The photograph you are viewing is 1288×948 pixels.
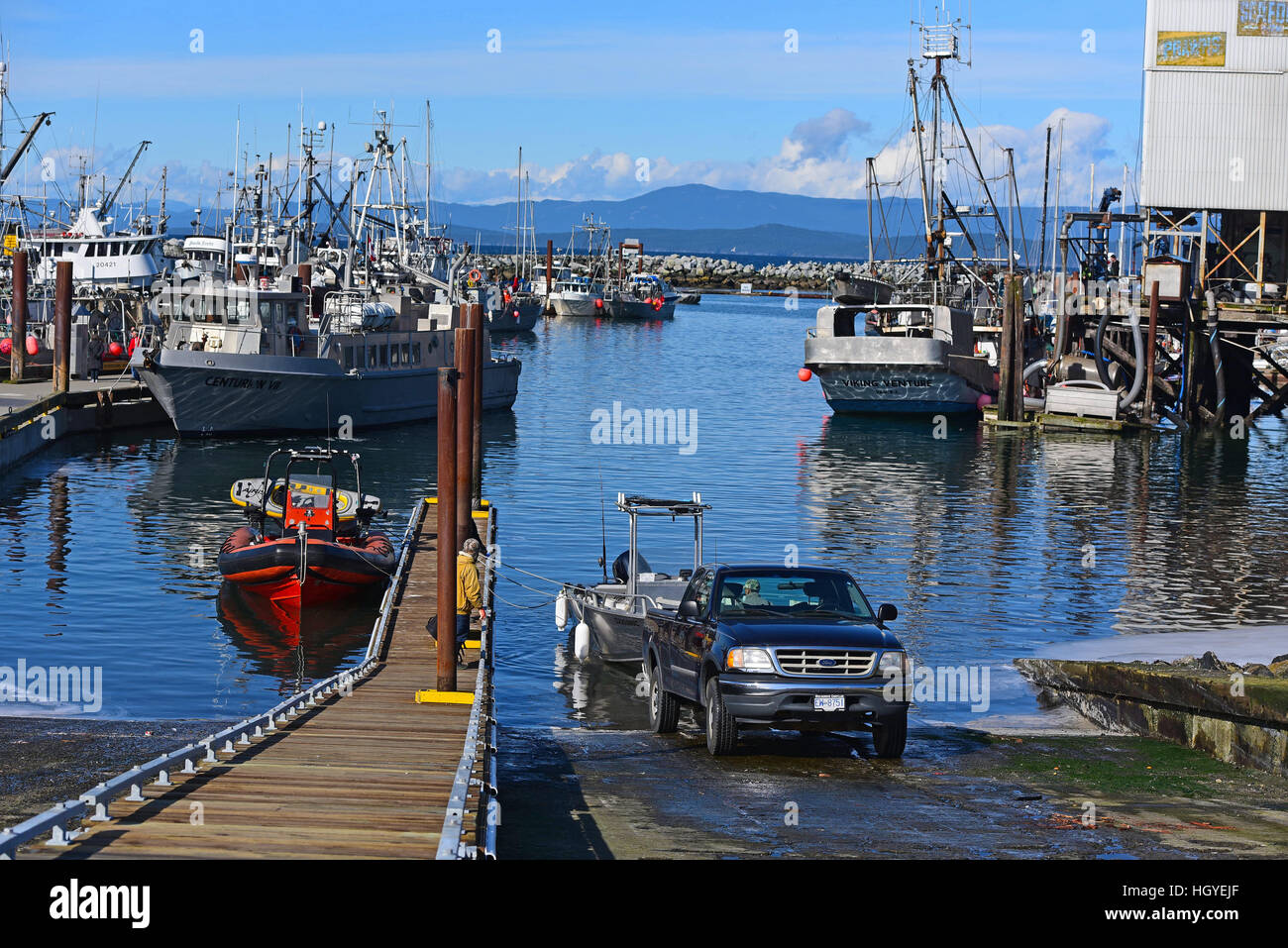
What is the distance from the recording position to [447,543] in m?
17.2

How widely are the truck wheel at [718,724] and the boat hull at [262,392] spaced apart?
3790 centimetres

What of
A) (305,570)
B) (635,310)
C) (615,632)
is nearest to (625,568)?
(615,632)

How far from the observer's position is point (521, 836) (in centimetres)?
1191

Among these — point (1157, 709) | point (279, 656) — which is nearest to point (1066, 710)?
point (1157, 709)

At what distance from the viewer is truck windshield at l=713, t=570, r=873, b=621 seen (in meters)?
15.7

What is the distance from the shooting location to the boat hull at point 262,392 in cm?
5078

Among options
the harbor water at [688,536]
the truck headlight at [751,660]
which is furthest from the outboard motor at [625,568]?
the truck headlight at [751,660]

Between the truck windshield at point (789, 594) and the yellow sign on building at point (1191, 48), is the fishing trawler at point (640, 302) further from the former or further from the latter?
the truck windshield at point (789, 594)

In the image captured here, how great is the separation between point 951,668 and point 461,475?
323 inches

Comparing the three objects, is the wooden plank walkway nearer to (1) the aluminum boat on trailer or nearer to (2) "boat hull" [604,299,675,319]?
(1) the aluminum boat on trailer

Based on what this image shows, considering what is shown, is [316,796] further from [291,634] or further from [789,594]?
[291,634]

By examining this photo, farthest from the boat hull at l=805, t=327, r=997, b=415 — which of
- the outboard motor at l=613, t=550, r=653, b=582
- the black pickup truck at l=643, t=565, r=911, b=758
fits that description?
the black pickup truck at l=643, t=565, r=911, b=758

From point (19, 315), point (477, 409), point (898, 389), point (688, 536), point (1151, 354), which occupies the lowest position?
point (688, 536)

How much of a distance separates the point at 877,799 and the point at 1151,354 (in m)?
46.8
